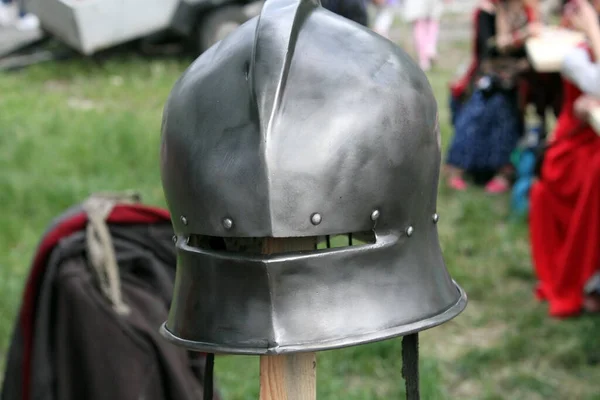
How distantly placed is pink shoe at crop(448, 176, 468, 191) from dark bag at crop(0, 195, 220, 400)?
3769 mm

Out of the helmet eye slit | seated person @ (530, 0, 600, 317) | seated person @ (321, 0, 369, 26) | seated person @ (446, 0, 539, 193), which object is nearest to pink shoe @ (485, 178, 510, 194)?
seated person @ (446, 0, 539, 193)

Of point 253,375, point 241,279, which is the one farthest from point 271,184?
point 253,375

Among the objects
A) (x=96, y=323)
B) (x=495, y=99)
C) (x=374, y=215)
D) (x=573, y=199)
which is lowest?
(x=495, y=99)

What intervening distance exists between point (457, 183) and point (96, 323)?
13.4ft

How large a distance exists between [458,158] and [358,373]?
272 centimetres

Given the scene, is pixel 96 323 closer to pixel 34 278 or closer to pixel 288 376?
pixel 34 278

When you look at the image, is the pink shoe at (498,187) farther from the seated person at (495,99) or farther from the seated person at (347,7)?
the seated person at (347,7)

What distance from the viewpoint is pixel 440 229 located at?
5.46m

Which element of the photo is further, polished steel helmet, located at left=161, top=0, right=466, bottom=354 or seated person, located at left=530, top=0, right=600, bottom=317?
seated person, located at left=530, top=0, right=600, bottom=317

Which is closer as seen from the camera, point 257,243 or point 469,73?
point 257,243

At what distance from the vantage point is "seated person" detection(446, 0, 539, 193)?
5863mm

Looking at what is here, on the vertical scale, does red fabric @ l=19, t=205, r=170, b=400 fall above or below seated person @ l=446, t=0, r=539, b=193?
above

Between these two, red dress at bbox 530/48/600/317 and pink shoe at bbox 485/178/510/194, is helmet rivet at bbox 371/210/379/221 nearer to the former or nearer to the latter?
red dress at bbox 530/48/600/317

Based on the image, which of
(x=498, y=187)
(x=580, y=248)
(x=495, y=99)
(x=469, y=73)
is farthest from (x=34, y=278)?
(x=469, y=73)
